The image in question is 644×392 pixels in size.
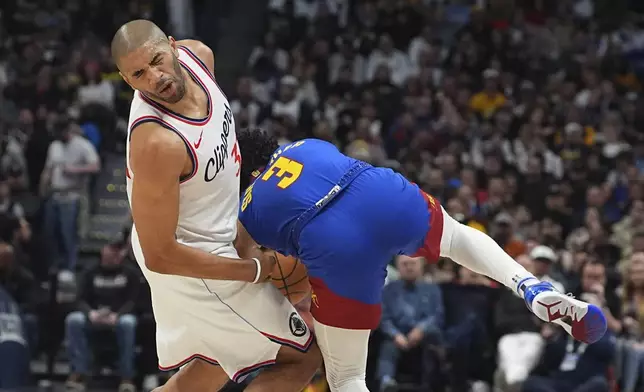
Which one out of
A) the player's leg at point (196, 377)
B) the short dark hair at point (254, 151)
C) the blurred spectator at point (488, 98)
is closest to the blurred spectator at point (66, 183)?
the blurred spectator at point (488, 98)

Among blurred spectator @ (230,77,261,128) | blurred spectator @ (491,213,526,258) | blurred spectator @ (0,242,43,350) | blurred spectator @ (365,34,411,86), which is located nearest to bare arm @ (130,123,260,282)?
blurred spectator @ (0,242,43,350)

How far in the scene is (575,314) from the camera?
407 centimetres

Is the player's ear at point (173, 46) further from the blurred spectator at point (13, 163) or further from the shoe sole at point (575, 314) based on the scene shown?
the blurred spectator at point (13, 163)

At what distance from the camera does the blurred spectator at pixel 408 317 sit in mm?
7969

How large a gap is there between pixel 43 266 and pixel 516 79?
673cm

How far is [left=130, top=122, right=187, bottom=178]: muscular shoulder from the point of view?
12.4 feet

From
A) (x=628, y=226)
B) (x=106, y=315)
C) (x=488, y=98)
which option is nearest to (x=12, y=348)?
(x=106, y=315)

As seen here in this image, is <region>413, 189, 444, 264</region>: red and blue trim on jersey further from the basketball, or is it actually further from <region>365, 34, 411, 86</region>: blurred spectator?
<region>365, 34, 411, 86</region>: blurred spectator

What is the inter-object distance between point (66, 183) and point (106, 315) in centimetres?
301

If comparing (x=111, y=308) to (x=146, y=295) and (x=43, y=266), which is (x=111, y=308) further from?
(x=43, y=266)

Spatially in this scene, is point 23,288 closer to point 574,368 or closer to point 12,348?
point 12,348

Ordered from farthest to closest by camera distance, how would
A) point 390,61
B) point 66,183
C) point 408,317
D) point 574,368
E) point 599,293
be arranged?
point 390,61
point 66,183
point 408,317
point 599,293
point 574,368

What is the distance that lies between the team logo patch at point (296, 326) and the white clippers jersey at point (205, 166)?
366mm

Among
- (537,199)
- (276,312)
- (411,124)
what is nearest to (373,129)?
(411,124)
